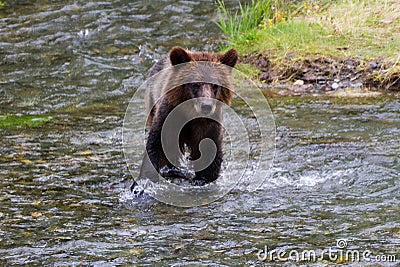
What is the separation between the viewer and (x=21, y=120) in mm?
8570

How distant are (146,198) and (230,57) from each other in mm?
1619

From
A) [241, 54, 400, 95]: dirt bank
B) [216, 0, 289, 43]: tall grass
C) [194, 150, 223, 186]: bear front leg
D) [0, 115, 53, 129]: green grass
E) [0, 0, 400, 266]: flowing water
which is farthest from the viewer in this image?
[216, 0, 289, 43]: tall grass

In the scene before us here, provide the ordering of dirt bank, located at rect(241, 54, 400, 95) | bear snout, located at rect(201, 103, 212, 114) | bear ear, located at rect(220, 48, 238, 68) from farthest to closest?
dirt bank, located at rect(241, 54, 400, 95) → bear ear, located at rect(220, 48, 238, 68) → bear snout, located at rect(201, 103, 212, 114)

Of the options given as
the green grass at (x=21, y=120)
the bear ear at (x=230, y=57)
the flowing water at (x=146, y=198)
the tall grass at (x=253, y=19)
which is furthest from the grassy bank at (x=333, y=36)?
the bear ear at (x=230, y=57)

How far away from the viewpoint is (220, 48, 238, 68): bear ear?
20.6 feet

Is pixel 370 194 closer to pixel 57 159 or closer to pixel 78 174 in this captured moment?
pixel 78 174

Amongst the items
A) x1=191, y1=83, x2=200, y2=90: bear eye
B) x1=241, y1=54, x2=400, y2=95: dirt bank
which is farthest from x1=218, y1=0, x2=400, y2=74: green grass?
x1=191, y1=83, x2=200, y2=90: bear eye

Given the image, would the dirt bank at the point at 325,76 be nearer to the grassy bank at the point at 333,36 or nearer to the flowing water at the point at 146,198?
the grassy bank at the point at 333,36

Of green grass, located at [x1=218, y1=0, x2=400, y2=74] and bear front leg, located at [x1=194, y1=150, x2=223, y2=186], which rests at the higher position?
green grass, located at [x1=218, y1=0, x2=400, y2=74]

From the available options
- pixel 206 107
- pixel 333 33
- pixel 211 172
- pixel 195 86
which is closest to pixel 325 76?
pixel 333 33

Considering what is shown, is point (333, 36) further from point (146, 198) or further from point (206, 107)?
point (146, 198)

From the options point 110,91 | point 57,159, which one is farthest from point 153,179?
point 110,91

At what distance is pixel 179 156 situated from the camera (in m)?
6.86

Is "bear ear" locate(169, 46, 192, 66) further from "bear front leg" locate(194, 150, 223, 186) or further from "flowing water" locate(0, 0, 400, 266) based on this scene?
"flowing water" locate(0, 0, 400, 266)
